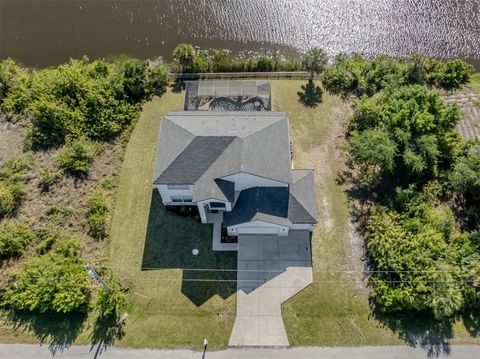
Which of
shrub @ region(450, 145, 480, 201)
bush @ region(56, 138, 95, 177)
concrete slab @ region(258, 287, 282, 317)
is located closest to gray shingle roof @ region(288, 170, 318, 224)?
concrete slab @ region(258, 287, 282, 317)

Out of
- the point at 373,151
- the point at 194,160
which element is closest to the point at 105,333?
the point at 194,160

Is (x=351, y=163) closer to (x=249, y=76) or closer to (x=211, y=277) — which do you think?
(x=249, y=76)

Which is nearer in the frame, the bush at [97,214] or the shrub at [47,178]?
the bush at [97,214]

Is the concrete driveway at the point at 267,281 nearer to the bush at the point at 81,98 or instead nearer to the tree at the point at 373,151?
the tree at the point at 373,151

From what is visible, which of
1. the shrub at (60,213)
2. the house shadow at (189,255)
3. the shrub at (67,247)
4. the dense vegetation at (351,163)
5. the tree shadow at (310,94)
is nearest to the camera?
the dense vegetation at (351,163)

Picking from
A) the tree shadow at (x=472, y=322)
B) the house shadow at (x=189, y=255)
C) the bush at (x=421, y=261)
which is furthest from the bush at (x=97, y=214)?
the tree shadow at (x=472, y=322)

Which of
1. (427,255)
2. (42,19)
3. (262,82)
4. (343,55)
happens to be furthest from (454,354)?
(42,19)

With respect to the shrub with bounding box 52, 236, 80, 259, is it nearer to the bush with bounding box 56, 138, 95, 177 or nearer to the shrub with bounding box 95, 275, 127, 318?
the shrub with bounding box 95, 275, 127, 318
